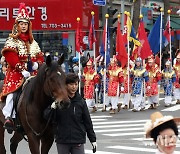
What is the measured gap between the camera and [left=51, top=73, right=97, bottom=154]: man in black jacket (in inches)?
271

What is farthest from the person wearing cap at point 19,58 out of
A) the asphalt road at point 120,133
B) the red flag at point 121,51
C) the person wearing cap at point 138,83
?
the red flag at point 121,51

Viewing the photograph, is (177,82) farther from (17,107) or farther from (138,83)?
(17,107)

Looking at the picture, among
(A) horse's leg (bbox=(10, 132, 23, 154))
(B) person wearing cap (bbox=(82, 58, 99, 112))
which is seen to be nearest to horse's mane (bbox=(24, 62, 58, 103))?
(A) horse's leg (bbox=(10, 132, 23, 154))

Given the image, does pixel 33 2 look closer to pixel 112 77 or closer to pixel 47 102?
pixel 112 77

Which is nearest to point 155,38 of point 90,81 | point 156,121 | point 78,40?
point 78,40

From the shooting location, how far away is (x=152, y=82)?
837 inches

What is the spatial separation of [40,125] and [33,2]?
2509cm

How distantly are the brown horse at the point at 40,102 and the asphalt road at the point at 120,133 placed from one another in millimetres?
1510

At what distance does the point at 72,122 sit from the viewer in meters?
6.89

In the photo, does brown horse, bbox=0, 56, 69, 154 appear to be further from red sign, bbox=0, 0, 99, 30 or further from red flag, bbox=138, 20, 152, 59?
red sign, bbox=0, 0, 99, 30

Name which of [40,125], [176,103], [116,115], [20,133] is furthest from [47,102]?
[176,103]

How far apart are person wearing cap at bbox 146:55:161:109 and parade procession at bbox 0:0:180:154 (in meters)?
0.04

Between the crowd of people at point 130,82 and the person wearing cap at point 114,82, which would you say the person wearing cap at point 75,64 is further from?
the person wearing cap at point 114,82

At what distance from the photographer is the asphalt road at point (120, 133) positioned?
38.9 ft
